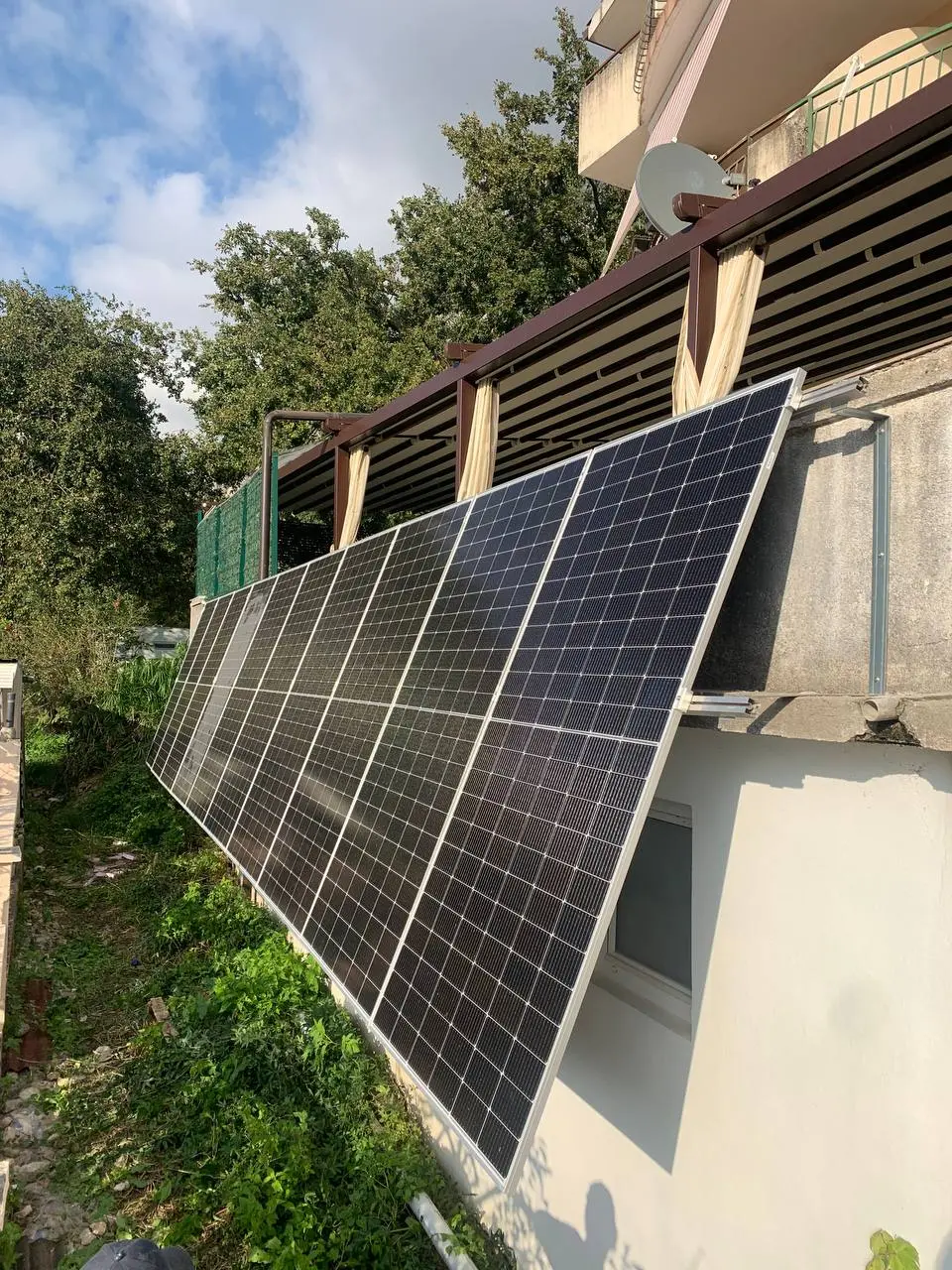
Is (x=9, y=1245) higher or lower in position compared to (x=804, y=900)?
lower

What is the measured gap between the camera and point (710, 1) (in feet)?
42.8

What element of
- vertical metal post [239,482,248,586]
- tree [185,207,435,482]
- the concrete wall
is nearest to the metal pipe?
the concrete wall

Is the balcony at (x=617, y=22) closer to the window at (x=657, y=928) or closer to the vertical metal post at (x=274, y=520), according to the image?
the vertical metal post at (x=274, y=520)

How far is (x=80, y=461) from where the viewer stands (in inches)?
889

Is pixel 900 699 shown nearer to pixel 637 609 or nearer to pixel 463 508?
pixel 637 609

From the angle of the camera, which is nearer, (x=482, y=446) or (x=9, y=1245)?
(x=9, y=1245)

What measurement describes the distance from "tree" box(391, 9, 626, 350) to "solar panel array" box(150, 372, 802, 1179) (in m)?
18.9

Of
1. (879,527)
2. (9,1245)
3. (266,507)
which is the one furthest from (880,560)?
(266,507)

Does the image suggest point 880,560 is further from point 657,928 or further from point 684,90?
point 684,90

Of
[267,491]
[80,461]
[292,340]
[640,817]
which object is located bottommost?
[640,817]

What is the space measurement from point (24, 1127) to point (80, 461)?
1994 cm

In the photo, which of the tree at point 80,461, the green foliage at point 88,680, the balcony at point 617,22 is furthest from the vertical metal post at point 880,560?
the tree at point 80,461

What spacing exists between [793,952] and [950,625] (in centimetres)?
139

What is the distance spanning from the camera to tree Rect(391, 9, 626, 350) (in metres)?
23.2
